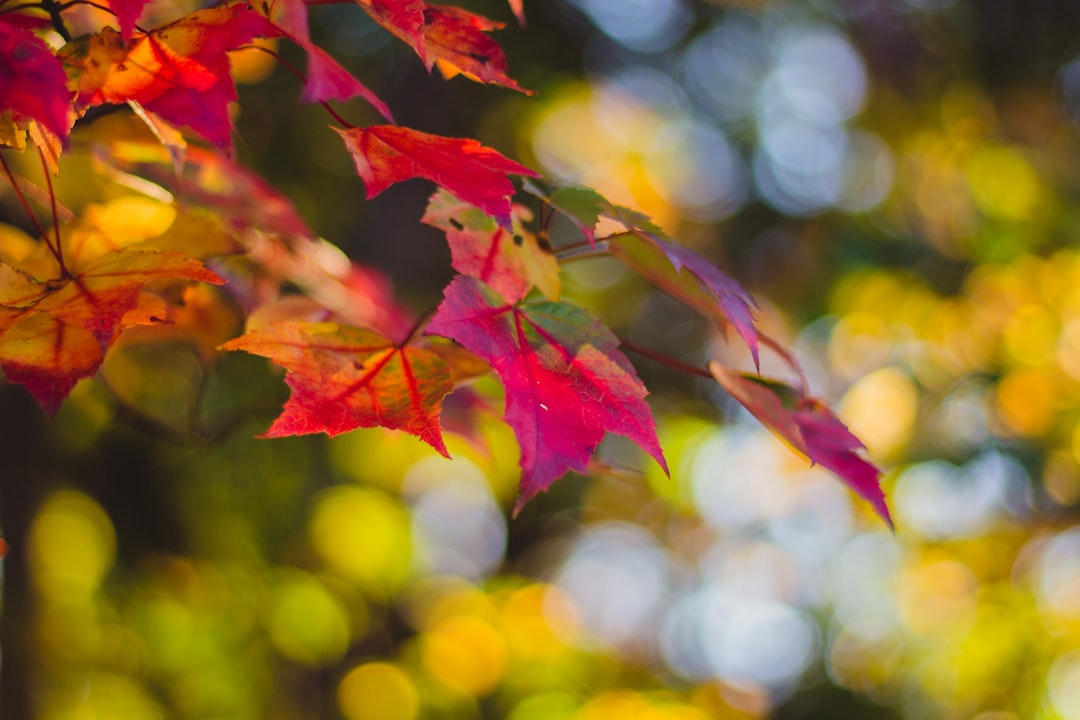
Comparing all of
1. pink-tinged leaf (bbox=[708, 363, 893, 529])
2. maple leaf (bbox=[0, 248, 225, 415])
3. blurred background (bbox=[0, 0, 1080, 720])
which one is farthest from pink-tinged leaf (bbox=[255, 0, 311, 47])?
blurred background (bbox=[0, 0, 1080, 720])

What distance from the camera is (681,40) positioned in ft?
9.07

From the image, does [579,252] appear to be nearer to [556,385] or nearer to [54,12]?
[556,385]

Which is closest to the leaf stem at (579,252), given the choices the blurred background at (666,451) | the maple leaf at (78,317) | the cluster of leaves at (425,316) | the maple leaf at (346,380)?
the cluster of leaves at (425,316)

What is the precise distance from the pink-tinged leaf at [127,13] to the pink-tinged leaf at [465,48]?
15 centimetres

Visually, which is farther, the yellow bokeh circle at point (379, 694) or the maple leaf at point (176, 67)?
the yellow bokeh circle at point (379, 694)

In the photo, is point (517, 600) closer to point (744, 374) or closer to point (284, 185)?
point (284, 185)

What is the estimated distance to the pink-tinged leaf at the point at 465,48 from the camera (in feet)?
1.52

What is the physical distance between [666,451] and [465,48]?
167 cm

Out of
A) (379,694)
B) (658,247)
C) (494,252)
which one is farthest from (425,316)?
(379,694)

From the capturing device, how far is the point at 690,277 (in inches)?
19.2

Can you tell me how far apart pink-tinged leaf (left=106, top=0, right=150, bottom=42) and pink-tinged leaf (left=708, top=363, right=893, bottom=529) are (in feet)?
1.10

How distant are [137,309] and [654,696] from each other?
1756mm

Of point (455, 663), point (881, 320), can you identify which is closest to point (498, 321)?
point (455, 663)

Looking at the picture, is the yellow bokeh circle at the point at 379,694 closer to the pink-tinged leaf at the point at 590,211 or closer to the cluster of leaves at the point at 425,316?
the cluster of leaves at the point at 425,316
